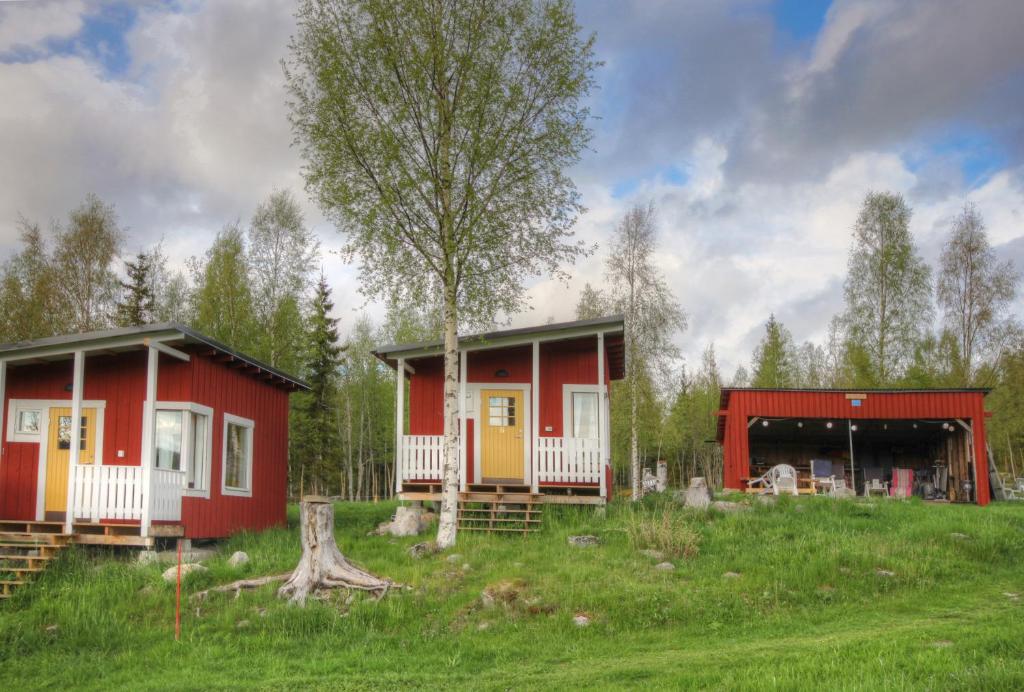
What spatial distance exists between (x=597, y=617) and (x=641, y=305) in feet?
61.2

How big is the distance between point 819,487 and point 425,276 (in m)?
13.6

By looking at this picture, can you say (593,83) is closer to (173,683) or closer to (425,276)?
(425,276)

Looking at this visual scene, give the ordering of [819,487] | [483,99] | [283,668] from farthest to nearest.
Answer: [819,487], [483,99], [283,668]

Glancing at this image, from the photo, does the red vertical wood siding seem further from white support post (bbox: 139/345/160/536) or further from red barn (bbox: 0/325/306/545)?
white support post (bbox: 139/345/160/536)

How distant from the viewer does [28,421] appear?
649 inches

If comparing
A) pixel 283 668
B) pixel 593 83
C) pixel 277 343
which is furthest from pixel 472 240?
pixel 277 343

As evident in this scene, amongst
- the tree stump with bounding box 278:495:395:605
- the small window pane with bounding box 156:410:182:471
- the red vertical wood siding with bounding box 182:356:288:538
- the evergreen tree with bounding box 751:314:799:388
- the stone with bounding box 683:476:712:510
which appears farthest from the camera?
the evergreen tree with bounding box 751:314:799:388

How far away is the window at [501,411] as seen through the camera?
18.5 meters

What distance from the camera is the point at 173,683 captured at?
8.84 m

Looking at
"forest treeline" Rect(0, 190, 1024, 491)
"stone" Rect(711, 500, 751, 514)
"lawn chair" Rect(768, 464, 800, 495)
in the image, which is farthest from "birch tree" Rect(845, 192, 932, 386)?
"stone" Rect(711, 500, 751, 514)

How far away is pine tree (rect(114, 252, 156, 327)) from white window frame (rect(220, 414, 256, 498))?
15119 mm

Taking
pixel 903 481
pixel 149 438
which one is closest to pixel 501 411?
pixel 149 438

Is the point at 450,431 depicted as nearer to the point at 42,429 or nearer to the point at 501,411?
the point at 501,411

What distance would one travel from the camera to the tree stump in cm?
1169
